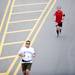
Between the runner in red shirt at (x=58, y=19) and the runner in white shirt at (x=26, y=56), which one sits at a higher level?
the runner in red shirt at (x=58, y=19)

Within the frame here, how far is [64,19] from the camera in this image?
86.4ft

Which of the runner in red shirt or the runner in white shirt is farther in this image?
the runner in red shirt

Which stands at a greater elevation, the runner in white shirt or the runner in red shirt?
the runner in red shirt

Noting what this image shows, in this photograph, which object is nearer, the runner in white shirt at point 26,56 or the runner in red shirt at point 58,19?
the runner in white shirt at point 26,56

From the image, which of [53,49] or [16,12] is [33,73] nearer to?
[53,49]

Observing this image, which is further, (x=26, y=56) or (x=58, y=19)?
(x=58, y=19)

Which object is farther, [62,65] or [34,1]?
[34,1]

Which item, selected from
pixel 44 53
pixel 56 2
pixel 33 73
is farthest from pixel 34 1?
pixel 33 73

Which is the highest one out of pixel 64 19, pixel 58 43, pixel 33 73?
pixel 64 19

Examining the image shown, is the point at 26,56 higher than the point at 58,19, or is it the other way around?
the point at 58,19

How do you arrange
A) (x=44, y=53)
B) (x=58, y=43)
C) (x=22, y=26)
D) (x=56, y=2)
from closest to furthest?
1. (x=44, y=53)
2. (x=58, y=43)
3. (x=22, y=26)
4. (x=56, y=2)

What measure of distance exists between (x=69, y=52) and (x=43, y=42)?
6.98 ft

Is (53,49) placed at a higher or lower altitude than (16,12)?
lower

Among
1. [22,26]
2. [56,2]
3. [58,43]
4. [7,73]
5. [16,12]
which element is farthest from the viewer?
[56,2]
